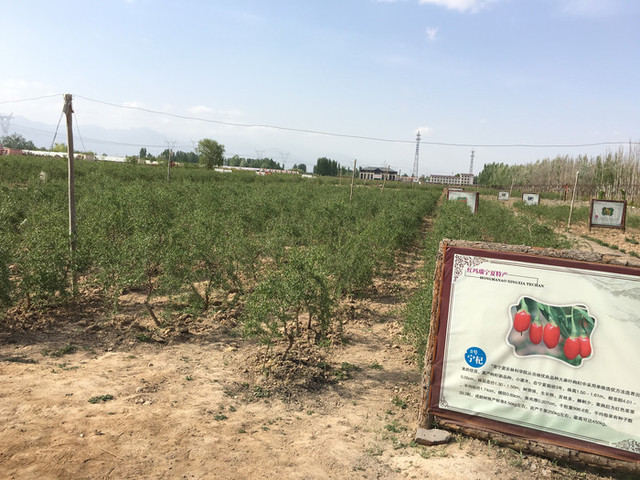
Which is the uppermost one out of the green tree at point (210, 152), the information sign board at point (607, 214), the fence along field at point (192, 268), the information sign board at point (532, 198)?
the green tree at point (210, 152)

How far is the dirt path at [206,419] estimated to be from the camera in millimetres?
3598

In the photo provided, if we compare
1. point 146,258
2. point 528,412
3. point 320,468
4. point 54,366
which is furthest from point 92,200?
point 528,412

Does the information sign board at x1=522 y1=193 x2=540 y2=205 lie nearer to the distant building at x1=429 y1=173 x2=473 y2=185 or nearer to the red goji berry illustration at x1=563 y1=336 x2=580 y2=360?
the red goji berry illustration at x1=563 y1=336 x2=580 y2=360

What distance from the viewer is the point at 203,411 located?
451 cm

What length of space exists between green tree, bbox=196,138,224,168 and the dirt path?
236ft

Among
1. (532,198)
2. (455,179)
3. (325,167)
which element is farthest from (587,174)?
(455,179)

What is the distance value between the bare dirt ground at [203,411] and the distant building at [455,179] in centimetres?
15157

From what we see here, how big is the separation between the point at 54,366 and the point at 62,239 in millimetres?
3028

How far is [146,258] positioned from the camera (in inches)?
265

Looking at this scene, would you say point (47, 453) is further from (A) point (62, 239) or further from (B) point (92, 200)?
(B) point (92, 200)

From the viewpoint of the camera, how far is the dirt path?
3.60 metres

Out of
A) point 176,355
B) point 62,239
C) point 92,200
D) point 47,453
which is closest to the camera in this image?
point 47,453

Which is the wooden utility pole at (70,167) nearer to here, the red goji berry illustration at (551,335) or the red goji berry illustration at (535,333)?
the red goji berry illustration at (535,333)

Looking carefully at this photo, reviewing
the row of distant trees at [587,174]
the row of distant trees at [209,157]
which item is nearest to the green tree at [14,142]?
the row of distant trees at [209,157]
